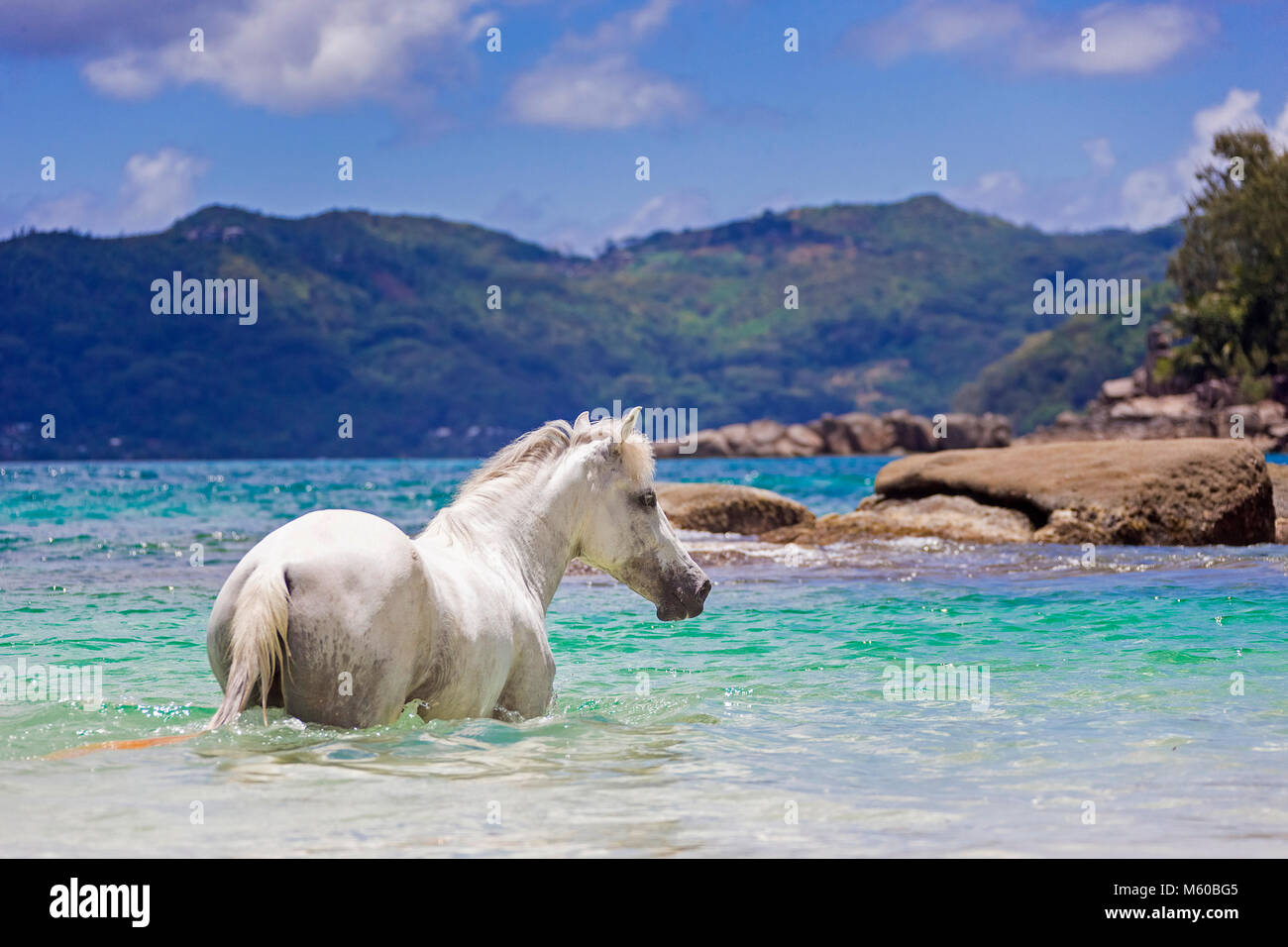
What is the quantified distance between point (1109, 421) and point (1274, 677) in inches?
2011

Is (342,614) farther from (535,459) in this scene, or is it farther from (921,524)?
(921,524)

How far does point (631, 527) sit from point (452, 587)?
1245 millimetres

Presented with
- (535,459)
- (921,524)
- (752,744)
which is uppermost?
(535,459)

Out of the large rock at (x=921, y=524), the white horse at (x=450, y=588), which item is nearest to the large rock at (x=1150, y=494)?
the large rock at (x=921, y=524)

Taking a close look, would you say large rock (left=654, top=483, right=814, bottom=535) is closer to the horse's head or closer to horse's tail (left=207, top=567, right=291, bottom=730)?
the horse's head

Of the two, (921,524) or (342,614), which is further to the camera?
(921,524)

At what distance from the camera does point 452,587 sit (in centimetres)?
509

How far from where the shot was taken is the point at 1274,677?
7926 mm

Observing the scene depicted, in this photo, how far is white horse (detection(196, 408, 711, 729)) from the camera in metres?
4.55

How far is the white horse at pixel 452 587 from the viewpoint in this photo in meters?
4.55

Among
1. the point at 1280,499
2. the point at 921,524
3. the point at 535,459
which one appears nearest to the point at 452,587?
the point at 535,459

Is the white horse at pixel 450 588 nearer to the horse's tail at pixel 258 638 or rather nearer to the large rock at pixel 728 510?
the horse's tail at pixel 258 638
